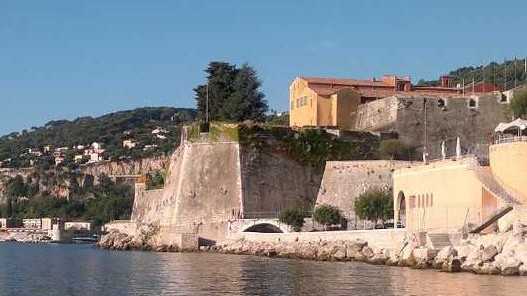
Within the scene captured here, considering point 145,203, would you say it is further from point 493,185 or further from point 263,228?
point 493,185

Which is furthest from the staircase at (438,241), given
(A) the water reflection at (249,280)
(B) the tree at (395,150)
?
(B) the tree at (395,150)

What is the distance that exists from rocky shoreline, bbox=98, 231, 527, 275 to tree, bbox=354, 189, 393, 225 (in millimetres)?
3808

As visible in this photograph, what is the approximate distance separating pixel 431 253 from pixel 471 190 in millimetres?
3313

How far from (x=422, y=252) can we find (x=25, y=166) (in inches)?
4309

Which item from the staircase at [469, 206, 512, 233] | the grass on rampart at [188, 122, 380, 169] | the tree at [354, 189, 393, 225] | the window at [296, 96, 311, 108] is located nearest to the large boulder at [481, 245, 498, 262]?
the staircase at [469, 206, 512, 233]

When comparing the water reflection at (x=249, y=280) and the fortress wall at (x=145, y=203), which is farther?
the fortress wall at (x=145, y=203)

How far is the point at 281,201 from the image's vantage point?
51938 millimetres

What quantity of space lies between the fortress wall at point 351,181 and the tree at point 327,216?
2.27 ft

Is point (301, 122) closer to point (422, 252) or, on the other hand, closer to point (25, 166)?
point (422, 252)

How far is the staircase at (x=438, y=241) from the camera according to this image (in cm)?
3162

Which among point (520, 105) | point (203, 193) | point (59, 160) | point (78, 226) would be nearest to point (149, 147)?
point (59, 160)

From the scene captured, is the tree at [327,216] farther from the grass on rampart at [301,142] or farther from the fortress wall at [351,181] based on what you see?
the grass on rampart at [301,142]

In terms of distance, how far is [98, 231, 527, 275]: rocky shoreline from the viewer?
27953 mm

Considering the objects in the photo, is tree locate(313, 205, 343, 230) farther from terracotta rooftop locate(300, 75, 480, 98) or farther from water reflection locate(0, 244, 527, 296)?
terracotta rooftop locate(300, 75, 480, 98)
